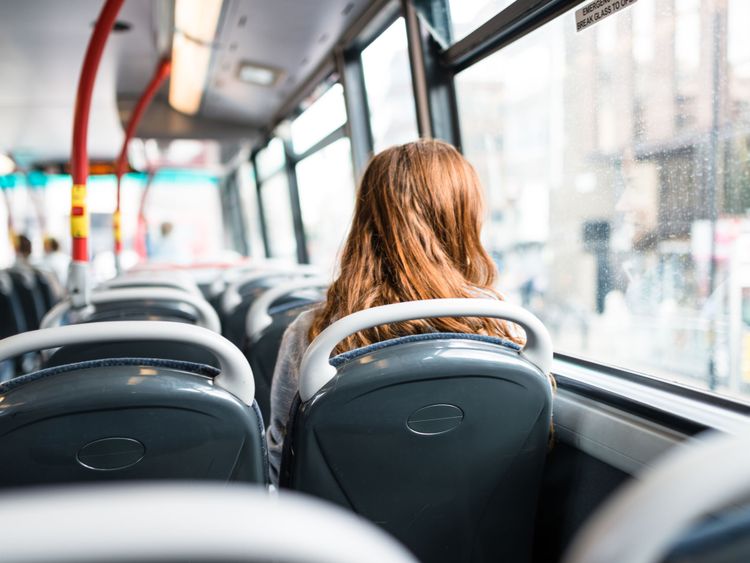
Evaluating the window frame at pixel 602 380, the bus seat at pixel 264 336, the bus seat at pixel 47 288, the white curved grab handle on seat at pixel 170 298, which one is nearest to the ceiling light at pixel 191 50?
the window frame at pixel 602 380

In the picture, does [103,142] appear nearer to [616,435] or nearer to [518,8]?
[518,8]

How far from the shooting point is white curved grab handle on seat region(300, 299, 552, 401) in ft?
2.97

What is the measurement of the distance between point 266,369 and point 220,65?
3472 mm

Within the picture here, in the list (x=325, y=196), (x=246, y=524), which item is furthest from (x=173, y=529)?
(x=325, y=196)

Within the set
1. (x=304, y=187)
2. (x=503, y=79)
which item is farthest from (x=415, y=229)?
(x=304, y=187)

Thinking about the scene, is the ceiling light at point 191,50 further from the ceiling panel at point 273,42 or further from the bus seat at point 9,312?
the bus seat at point 9,312

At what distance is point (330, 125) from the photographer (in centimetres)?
475

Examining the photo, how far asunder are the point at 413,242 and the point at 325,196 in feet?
14.2

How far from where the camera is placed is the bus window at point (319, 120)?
444 centimetres

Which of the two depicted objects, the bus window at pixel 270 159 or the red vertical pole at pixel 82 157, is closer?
the red vertical pole at pixel 82 157

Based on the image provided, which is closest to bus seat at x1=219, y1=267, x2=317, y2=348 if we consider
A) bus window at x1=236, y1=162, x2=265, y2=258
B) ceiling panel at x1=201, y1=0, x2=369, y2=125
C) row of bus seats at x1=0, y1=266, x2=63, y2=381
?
ceiling panel at x1=201, y1=0, x2=369, y2=125

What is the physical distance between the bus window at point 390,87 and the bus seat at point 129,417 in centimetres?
247

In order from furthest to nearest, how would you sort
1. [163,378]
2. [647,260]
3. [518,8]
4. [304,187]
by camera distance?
1. [304,187]
2. [518,8]
3. [647,260]
4. [163,378]

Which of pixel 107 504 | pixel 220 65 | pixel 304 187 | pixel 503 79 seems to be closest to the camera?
pixel 107 504
